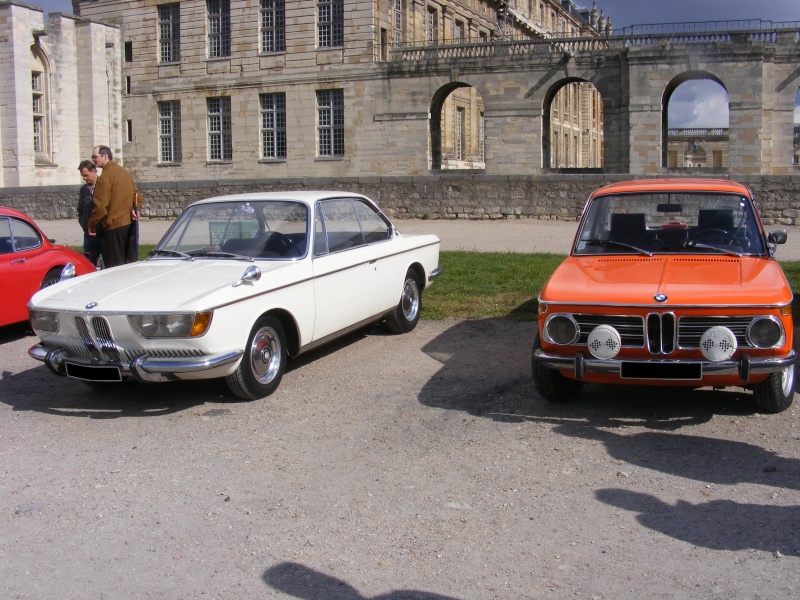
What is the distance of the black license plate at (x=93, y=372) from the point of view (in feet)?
20.7

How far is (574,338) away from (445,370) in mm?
1974

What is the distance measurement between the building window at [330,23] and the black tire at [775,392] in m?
37.3

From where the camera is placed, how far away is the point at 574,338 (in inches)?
234

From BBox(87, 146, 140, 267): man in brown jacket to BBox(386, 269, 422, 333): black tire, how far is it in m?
3.42

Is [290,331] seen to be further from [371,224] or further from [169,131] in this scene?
[169,131]

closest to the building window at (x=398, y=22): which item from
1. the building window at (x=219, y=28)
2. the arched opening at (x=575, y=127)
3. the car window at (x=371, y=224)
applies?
the building window at (x=219, y=28)

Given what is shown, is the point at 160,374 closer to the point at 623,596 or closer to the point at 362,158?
the point at 623,596

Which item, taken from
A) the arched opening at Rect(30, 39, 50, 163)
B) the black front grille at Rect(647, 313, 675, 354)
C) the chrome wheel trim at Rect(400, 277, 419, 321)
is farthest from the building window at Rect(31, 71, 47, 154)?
the black front grille at Rect(647, 313, 675, 354)

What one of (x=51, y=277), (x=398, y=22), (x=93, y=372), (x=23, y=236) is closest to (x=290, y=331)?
(x=93, y=372)

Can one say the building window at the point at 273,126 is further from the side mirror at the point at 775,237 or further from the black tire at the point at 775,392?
Answer: the black tire at the point at 775,392

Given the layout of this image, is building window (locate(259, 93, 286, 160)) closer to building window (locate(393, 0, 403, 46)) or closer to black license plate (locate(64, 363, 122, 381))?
building window (locate(393, 0, 403, 46))

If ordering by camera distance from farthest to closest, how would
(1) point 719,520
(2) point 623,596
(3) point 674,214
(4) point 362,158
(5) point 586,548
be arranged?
1. (4) point 362,158
2. (3) point 674,214
3. (1) point 719,520
4. (5) point 586,548
5. (2) point 623,596

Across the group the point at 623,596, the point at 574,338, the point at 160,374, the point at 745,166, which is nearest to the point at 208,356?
the point at 160,374

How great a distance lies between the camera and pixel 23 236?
991cm
